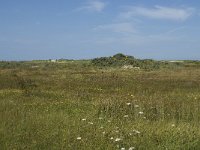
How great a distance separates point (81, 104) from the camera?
1661 cm

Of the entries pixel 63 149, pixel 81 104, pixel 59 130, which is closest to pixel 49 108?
pixel 81 104

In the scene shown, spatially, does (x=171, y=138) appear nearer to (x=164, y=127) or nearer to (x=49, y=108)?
(x=164, y=127)

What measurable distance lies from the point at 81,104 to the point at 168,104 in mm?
3753

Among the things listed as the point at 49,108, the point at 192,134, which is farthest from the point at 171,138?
the point at 49,108

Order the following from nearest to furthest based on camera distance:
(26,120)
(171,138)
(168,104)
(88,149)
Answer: (88,149) < (171,138) < (26,120) < (168,104)

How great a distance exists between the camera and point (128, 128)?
10305 mm

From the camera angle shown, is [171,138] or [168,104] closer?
[171,138]

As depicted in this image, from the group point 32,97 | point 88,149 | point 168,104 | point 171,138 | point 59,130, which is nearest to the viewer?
point 88,149

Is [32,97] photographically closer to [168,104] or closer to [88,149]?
[168,104]

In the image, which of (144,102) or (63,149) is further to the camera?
(144,102)

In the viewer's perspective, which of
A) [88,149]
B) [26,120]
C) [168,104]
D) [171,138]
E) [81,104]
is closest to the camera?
[88,149]

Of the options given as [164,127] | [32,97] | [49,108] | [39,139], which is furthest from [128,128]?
[32,97]

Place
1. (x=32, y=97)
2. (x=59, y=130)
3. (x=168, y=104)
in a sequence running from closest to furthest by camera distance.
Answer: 1. (x=59, y=130)
2. (x=168, y=104)
3. (x=32, y=97)

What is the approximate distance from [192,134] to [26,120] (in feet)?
15.1
